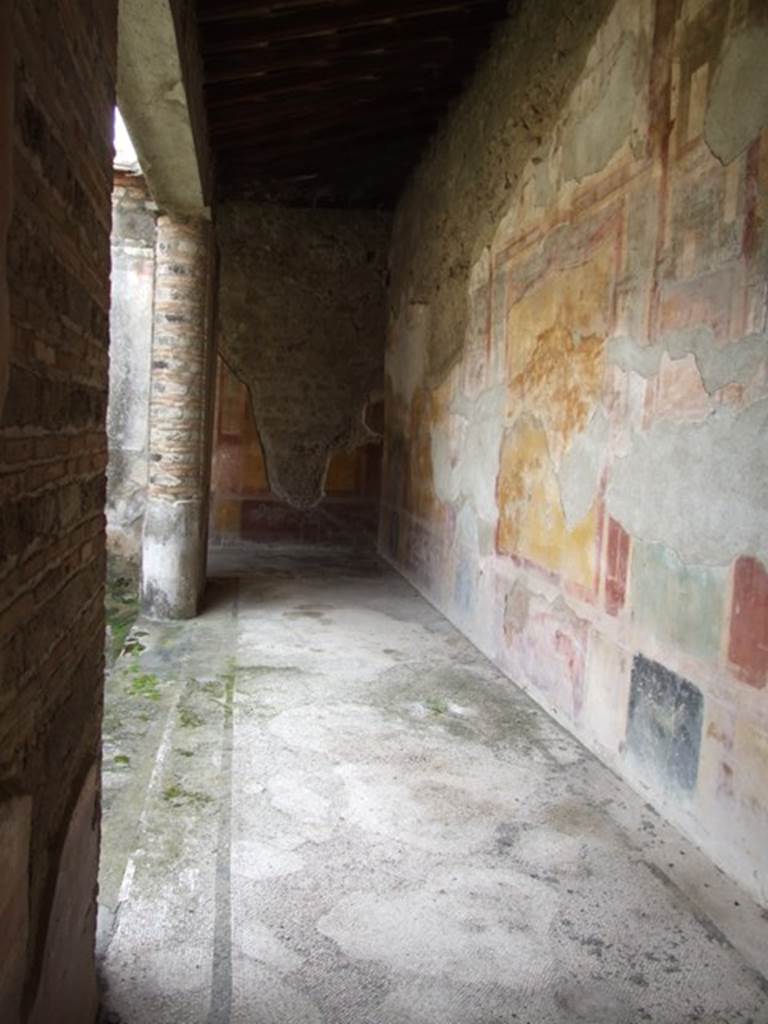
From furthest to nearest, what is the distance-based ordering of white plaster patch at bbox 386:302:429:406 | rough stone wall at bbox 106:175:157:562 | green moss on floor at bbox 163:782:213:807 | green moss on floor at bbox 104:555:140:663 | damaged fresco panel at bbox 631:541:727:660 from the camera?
white plaster patch at bbox 386:302:429:406, rough stone wall at bbox 106:175:157:562, green moss on floor at bbox 104:555:140:663, green moss on floor at bbox 163:782:213:807, damaged fresco panel at bbox 631:541:727:660

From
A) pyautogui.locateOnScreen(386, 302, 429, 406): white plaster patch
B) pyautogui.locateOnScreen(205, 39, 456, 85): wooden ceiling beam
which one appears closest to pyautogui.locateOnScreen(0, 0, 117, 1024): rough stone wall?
pyautogui.locateOnScreen(205, 39, 456, 85): wooden ceiling beam

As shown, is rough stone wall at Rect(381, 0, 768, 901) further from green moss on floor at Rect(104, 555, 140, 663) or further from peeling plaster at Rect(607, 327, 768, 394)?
green moss on floor at Rect(104, 555, 140, 663)

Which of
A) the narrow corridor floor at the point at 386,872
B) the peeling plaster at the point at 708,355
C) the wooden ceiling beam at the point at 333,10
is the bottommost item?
the narrow corridor floor at the point at 386,872

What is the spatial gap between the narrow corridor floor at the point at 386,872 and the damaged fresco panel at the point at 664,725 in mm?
176

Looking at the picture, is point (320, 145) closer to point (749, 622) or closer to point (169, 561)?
point (169, 561)

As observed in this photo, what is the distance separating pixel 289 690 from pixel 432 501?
262 centimetres

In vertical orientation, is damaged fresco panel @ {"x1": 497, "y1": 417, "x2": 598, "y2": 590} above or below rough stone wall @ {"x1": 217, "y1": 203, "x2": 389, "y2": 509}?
below

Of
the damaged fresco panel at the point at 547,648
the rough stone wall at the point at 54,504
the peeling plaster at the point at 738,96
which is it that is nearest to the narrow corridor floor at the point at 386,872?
the damaged fresco panel at the point at 547,648

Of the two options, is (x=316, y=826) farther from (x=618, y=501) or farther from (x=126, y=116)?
(x=126, y=116)

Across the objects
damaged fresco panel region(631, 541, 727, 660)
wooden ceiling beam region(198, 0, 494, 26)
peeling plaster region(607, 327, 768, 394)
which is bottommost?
damaged fresco panel region(631, 541, 727, 660)

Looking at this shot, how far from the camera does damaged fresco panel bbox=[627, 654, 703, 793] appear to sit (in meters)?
2.62

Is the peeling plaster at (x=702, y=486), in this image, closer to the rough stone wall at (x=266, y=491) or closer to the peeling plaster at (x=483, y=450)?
the peeling plaster at (x=483, y=450)

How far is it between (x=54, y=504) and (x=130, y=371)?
5.15 m

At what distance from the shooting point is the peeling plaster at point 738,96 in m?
2.36
